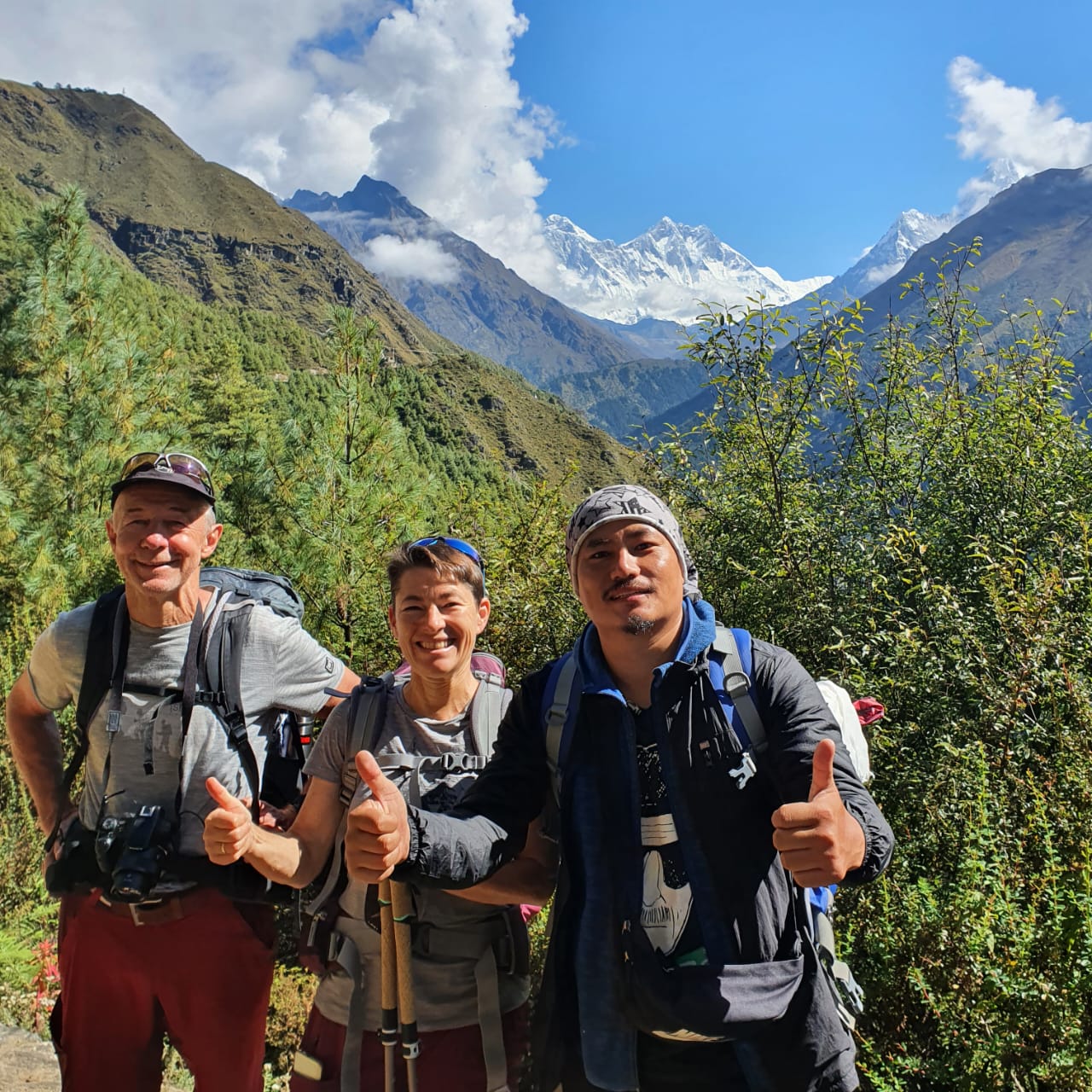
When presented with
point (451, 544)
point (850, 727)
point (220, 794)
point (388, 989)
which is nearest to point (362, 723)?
point (220, 794)

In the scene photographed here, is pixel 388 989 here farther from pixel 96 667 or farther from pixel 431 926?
pixel 96 667

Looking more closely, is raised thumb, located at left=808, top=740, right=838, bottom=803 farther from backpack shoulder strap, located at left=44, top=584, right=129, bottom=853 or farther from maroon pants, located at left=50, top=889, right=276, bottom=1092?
backpack shoulder strap, located at left=44, top=584, right=129, bottom=853

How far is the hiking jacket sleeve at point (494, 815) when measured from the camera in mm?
1724

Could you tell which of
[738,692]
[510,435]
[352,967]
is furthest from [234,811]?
[510,435]

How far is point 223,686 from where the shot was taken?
2.40 metres

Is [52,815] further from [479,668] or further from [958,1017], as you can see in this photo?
[958,1017]

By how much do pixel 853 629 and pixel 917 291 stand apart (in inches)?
115

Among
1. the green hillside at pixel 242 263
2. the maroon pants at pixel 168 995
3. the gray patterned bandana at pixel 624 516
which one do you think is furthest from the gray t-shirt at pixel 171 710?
the green hillside at pixel 242 263

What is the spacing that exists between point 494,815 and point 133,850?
45.4 inches

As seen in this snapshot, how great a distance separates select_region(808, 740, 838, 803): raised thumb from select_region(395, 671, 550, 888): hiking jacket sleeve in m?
0.68

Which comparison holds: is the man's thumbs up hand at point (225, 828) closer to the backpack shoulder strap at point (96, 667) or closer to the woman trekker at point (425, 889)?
the woman trekker at point (425, 889)

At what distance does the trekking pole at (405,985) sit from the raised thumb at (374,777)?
40 cm

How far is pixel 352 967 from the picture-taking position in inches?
79.4

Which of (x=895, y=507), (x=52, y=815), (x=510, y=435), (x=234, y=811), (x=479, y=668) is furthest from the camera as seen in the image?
(x=510, y=435)
